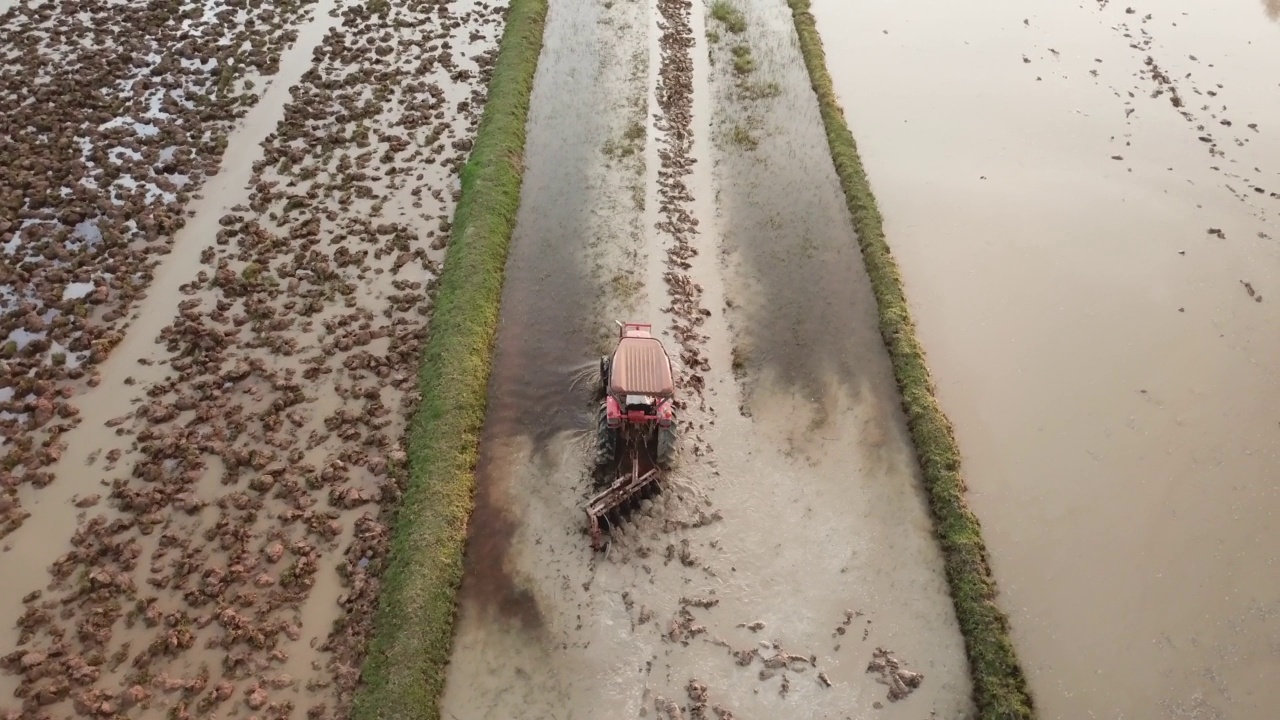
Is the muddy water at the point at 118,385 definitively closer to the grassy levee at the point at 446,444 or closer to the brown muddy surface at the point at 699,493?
the grassy levee at the point at 446,444

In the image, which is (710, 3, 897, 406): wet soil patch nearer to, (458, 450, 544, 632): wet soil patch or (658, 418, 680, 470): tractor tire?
(658, 418, 680, 470): tractor tire

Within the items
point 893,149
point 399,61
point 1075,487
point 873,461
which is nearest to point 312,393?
point 873,461

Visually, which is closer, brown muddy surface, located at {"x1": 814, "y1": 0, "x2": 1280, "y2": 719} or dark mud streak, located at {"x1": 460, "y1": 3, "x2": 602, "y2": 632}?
brown muddy surface, located at {"x1": 814, "y1": 0, "x2": 1280, "y2": 719}

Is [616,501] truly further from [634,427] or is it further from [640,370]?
[640,370]

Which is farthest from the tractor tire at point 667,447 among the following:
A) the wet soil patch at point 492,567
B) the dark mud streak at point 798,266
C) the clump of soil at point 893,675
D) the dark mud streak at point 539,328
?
the clump of soil at point 893,675

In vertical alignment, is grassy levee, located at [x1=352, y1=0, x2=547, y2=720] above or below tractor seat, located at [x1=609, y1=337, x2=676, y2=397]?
below

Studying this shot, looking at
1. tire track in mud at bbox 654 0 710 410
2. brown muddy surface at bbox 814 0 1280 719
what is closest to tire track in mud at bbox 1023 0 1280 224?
brown muddy surface at bbox 814 0 1280 719
